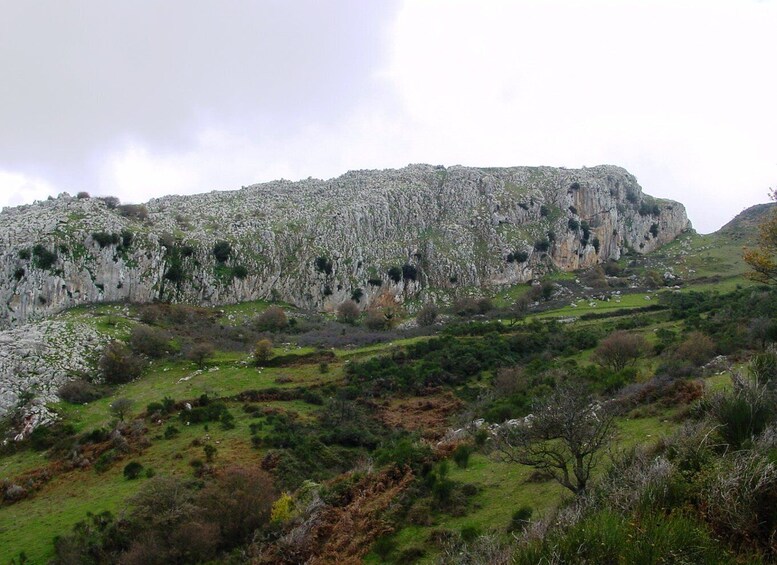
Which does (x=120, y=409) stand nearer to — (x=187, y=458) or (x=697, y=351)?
(x=187, y=458)

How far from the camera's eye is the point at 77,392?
1542 inches

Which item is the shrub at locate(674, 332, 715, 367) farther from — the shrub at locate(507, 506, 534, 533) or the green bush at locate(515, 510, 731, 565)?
the green bush at locate(515, 510, 731, 565)

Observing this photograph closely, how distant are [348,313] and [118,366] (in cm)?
3388

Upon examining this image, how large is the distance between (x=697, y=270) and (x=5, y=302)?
100607mm

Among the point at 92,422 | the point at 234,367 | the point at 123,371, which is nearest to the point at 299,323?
the point at 234,367

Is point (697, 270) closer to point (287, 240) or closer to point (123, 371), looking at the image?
point (287, 240)

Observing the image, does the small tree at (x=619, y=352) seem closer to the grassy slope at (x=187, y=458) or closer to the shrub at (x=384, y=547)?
the grassy slope at (x=187, y=458)

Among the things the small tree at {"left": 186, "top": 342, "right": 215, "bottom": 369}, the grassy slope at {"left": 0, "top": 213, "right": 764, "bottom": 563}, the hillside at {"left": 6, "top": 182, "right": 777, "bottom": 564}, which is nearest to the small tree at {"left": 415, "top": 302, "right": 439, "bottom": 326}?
the hillside at {"left": 6, "top": 182, "right": 777, "bottom": 564}

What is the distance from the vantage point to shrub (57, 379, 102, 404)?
3866 centimetres

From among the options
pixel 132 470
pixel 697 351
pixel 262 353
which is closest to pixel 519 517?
pixel 697 351

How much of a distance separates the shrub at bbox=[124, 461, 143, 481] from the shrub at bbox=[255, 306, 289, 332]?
35387mm

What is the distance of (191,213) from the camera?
285 feet

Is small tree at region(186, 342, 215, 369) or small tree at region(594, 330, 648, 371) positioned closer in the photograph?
small tree at region(594, 330, 648, 371)

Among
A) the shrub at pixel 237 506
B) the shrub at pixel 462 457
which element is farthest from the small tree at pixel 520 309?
the shrub at pixel 237 506
